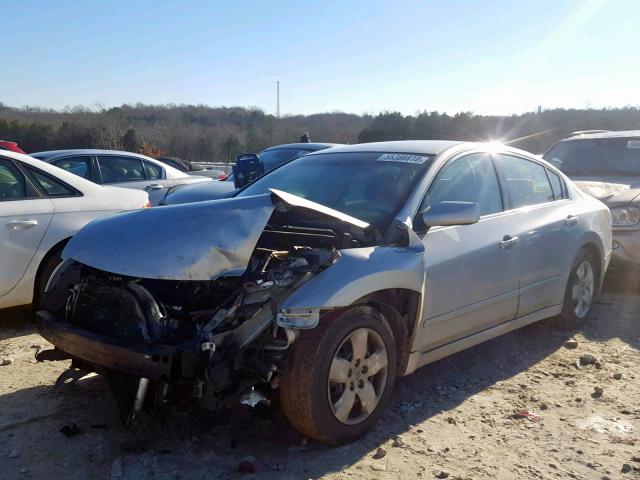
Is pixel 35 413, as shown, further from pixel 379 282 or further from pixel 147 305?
pixel 379 282

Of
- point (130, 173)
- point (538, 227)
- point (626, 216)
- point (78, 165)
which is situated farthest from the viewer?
point (130, 173)

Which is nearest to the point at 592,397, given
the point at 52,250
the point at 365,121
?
the point at 52,250

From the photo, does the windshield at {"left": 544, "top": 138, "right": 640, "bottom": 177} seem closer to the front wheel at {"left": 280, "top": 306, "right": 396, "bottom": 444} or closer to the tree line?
the front wheel at {"left": 280, "top": 306, "right": 396, "bottom": 444}

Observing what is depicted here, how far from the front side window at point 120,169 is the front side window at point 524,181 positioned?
250 inches

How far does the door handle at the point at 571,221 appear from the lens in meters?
5.05

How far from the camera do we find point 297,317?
3.01 metres

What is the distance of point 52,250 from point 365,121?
54708 millimetres

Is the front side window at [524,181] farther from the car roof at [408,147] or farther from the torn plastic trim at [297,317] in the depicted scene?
the torn plastic trim at [297,317]

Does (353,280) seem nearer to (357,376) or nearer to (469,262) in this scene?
(357,376)

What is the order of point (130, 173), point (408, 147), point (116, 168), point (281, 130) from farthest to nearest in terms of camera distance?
1. point (281, 130)
2. point (130, 173)
3. point (116, 168)
4. point (408, 147)

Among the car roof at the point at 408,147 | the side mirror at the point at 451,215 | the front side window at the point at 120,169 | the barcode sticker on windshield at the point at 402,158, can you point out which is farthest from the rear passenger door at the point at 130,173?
the side mirror at the point at 451,215

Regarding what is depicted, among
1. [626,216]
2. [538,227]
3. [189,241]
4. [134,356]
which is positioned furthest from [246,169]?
[134,356]

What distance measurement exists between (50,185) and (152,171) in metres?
→ 4.52

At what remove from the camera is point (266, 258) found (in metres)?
3.43
